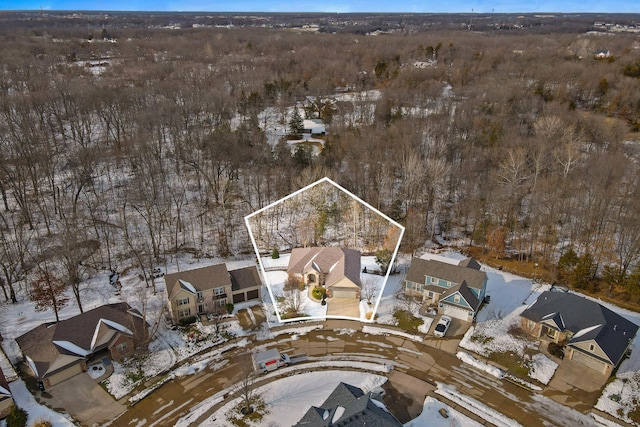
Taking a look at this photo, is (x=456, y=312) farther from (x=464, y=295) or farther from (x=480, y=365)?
(x=480, y=365)

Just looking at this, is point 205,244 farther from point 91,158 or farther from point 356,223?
point 356,223

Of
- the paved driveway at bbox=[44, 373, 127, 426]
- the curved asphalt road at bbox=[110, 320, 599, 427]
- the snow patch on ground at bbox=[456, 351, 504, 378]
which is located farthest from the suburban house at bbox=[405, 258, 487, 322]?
the paved driveway at bbox=[44, 373, 127, 426]

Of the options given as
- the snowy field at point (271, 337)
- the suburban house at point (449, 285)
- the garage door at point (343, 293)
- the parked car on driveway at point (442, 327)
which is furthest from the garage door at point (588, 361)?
the garage door at point (343, 293)

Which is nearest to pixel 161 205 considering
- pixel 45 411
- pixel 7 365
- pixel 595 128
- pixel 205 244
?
pixel 205 244

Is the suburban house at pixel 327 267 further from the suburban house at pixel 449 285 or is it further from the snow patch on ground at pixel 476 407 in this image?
the suburban house at pixel 449 285

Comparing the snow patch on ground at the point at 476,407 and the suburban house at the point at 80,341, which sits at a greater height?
the suburban house at the point at 80,341
